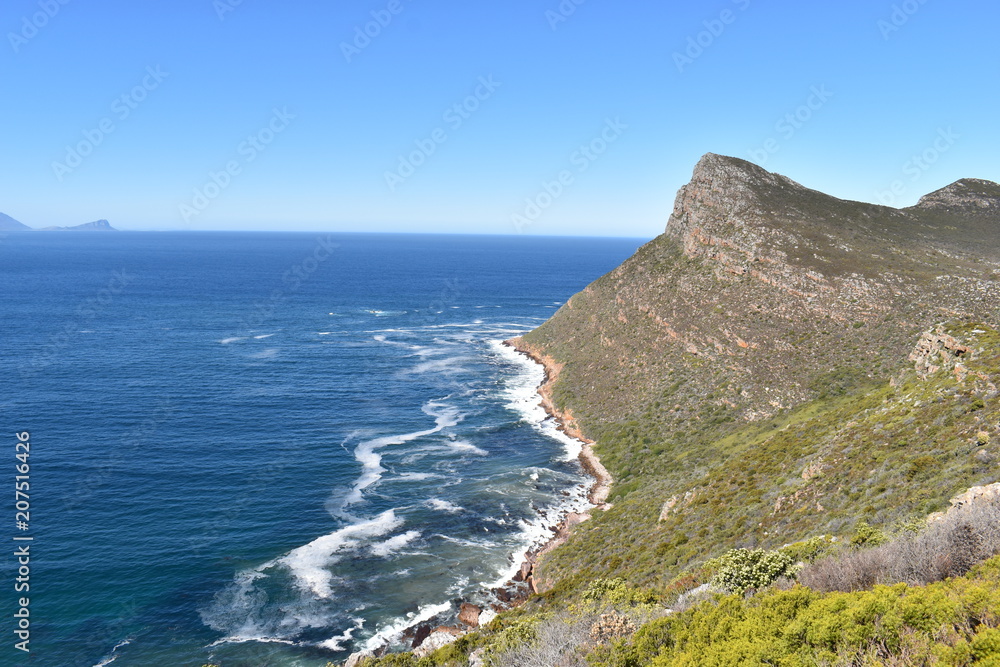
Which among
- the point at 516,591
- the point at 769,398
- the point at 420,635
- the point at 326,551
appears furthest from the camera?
the point at 769,398

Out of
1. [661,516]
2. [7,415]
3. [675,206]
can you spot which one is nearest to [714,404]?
[661,516]

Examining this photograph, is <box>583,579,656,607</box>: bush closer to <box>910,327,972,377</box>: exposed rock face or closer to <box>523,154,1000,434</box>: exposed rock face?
<box>910,327,972,377</box>: exposed rock face

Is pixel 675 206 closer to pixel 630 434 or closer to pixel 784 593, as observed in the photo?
pixel 630 434

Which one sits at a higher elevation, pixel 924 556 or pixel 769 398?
pixel 924 556

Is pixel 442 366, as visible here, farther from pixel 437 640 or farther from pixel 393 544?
pixel 437 640

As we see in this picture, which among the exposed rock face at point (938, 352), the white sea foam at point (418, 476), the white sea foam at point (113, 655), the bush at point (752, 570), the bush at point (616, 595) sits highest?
the exposed rock face at point (938, 352)

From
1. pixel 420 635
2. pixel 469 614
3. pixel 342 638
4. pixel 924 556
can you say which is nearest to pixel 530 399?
pixel 469 614

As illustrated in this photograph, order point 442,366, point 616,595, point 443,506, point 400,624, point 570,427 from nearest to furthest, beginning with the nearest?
point 616,595
point 400,624
point 443,506
point 570,427
point 442,366

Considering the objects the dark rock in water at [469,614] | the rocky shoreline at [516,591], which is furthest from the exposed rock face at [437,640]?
the dark rock in water at [469,614]

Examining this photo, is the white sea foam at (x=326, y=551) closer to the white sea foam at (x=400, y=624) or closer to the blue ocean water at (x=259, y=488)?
the blue ocean water at (x=259, y=488)
